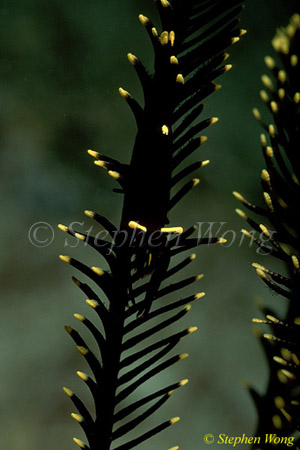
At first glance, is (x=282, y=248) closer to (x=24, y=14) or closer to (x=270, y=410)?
(x=270, y=410)

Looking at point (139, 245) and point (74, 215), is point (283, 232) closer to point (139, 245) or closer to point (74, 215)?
point (139, 245)

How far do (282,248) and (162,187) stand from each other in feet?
1.37

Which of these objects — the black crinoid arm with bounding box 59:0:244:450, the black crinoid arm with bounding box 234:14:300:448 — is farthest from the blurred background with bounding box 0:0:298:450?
the black crinoid arm with bounding box 59:0:244:450

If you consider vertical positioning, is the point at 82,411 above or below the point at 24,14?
below

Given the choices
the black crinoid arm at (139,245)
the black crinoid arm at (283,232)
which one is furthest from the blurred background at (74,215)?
the black crinoid arm at (139,245)

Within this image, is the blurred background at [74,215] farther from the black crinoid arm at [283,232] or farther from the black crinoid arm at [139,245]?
the black crinoid arm at [139,245]

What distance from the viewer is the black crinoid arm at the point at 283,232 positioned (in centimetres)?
75

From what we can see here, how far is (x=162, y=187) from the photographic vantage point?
557 millimetres

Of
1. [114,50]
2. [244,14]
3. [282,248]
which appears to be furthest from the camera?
[244,14]

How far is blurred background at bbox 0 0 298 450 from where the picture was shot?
0.88 metres

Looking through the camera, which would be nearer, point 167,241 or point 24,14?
point 167,241

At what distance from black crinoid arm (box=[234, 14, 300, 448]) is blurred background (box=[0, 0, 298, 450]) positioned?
0.06 m

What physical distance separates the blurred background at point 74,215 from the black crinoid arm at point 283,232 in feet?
0.19

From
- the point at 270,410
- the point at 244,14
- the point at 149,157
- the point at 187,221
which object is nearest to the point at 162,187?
the point at 149,157
